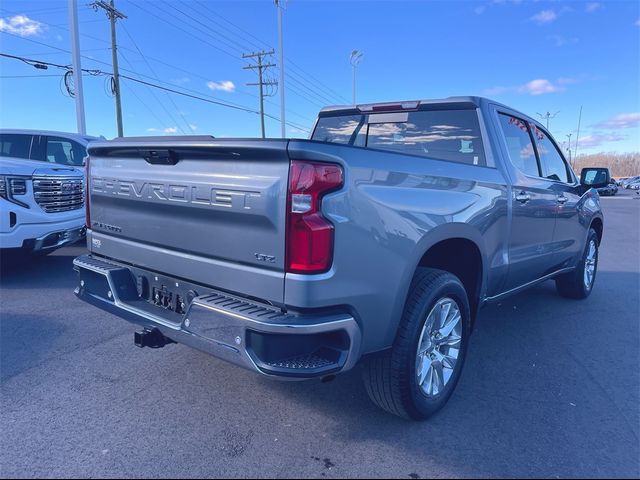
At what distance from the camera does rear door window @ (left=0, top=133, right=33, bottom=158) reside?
7.29 m

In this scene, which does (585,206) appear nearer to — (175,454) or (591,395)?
(591,395)

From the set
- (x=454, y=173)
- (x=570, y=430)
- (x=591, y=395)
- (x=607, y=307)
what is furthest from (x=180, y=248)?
(x=607, y=307)

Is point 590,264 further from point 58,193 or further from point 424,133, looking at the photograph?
point 58,193

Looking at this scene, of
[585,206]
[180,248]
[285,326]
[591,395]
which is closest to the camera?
[285,326]

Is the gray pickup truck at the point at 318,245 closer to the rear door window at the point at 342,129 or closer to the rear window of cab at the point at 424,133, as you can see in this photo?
the rear window of cab at the point at 424,133

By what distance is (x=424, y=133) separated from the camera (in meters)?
3.86

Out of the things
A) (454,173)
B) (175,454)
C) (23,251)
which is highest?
(454,173)

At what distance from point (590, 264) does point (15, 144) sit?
8.56 meters

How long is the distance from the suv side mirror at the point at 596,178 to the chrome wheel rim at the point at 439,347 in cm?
319

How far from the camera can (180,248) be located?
267 cm

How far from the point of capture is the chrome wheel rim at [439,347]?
2840mm

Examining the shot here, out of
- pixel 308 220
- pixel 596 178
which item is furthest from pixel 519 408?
pixel 596 178

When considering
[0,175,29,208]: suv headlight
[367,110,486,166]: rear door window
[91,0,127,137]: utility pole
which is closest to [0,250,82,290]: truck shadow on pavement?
[0,175,29,208]: suv headlight

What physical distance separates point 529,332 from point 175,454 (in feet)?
11.4
